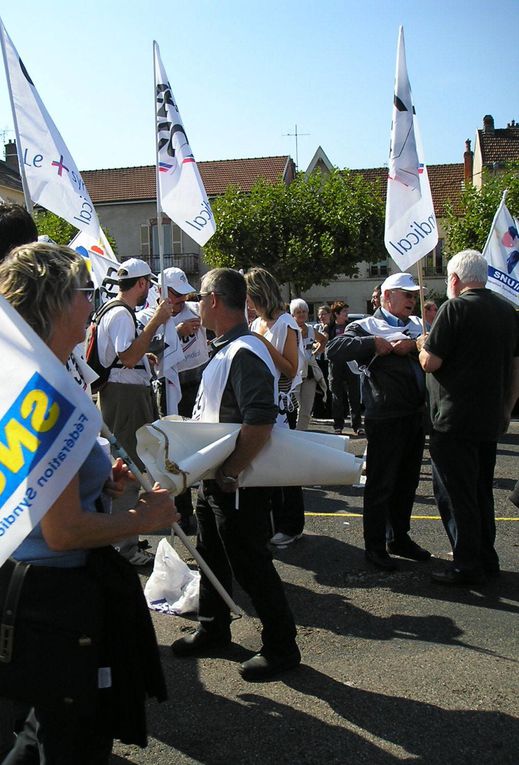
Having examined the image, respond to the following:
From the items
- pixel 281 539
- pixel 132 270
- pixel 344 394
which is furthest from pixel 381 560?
pixel 344 394

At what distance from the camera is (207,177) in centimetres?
4541

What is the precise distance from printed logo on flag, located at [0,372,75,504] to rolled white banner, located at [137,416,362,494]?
55.2 inches

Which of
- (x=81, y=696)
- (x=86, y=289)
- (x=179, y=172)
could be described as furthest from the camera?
(x=179, y=172)

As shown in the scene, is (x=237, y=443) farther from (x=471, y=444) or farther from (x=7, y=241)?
(x=471, y=444)

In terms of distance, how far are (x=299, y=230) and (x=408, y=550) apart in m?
30.0

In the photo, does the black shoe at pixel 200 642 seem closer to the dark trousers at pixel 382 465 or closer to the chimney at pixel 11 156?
the dark trousers at pixel 382 465

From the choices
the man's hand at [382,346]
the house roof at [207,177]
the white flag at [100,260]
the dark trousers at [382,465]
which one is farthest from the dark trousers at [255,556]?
the house roof at [207,177]

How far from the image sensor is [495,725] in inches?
126

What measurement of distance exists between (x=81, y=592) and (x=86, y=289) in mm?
853

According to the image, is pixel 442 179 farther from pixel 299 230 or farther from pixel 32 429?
pixel 32 429

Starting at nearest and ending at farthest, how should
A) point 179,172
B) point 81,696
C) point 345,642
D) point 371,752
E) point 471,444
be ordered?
point 81,696 → point 371,752 → point 345,642 → point 471,444 → point 179,172

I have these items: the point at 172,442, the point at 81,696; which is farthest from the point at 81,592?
the point at 172,442

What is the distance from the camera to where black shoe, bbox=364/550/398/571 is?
16.8ft

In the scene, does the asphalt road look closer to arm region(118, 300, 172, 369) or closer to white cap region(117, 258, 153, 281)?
arm region(118, 300, 172, 369)
